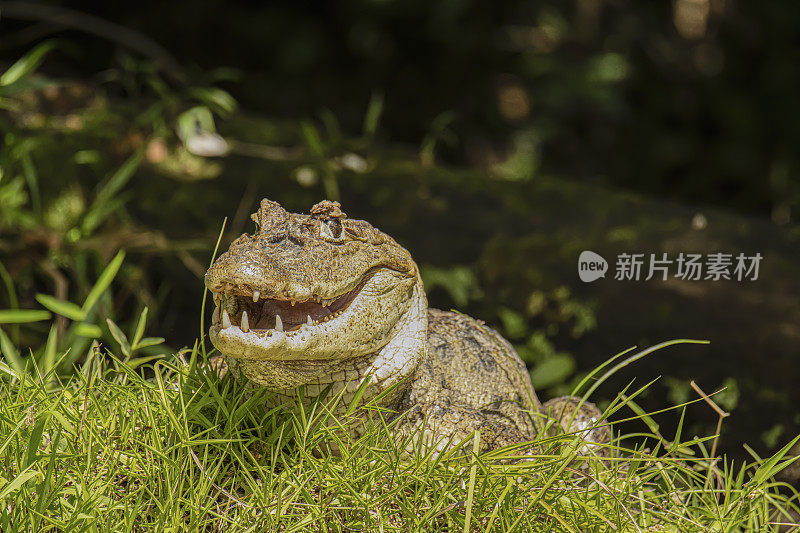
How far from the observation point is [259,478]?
2049 mm

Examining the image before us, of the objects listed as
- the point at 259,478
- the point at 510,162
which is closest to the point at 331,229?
the point at 259,478

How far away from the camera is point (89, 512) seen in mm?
1784

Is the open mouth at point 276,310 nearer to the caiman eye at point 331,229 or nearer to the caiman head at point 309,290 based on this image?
the caiman head at point 309,290

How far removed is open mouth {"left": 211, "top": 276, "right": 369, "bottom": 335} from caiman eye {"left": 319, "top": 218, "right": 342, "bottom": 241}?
14cm

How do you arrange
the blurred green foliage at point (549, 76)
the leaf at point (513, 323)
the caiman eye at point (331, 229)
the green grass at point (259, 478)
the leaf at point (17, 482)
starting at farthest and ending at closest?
the blurred green foliage at point (549, 76) < the leaf at point (513, 323) < the caiman eye at point (331, 229) < the green grass at point (259, 478) < the leaf at point (17, 482)

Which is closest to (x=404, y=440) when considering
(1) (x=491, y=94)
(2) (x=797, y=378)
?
(2) (x=797, y=378)

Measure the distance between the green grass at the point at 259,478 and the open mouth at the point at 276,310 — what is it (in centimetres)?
24

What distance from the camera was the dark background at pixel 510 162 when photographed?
3.53m

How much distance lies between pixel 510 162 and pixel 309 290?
17.2ft

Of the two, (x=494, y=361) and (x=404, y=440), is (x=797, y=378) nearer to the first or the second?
(x=494, y=361)

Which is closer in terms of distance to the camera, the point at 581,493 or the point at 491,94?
the point at 581,493

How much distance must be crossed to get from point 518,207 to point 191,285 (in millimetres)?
1718

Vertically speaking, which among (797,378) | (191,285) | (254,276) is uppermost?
(254,276)

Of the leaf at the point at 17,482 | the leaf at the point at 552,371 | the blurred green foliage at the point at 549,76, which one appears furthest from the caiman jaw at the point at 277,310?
the blurred green foliage at the point at 549,76
